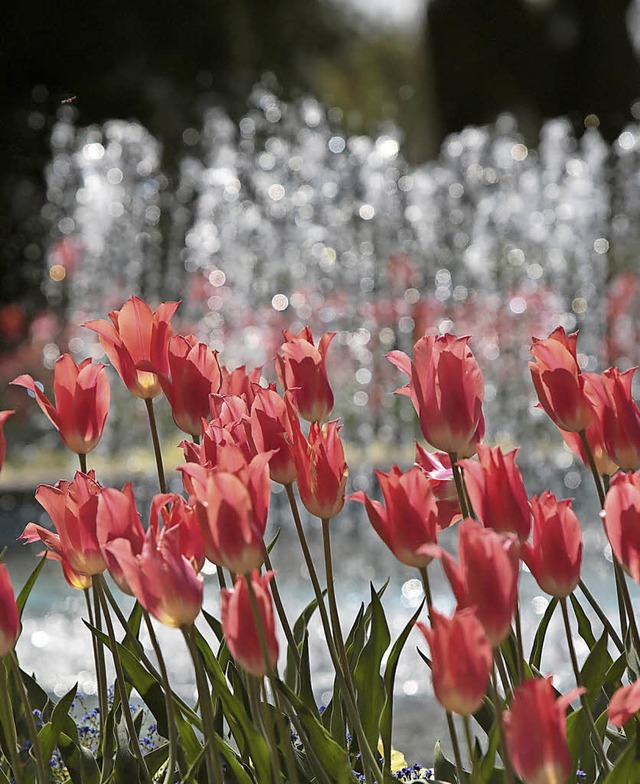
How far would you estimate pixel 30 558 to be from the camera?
13.9 feet

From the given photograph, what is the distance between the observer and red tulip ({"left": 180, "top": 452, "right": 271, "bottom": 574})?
2.01 feet

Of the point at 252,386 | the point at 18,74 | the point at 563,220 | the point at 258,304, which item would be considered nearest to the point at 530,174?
the point at 563,220

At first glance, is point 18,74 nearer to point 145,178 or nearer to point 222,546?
point 145,178

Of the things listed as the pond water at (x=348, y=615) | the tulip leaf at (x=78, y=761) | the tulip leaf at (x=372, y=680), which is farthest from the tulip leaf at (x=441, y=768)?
the pond water at (x=348, y=615)

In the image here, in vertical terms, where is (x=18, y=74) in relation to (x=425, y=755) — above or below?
above

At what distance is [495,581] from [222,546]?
0.15 metres

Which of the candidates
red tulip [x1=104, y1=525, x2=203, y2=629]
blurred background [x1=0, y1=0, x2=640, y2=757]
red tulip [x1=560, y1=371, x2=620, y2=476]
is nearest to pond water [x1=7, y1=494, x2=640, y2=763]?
blurred background [x1=0, y1=0, x2=640, y2=757]

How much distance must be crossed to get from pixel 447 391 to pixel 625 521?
181mm

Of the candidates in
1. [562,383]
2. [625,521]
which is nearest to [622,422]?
[562,383]

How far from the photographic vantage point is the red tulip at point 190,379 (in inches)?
34.5

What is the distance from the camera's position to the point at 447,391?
769mm

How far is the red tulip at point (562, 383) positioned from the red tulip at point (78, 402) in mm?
330

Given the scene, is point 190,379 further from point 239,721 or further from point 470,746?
point 470,746

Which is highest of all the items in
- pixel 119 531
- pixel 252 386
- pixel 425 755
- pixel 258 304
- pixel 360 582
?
pixel 258 304
